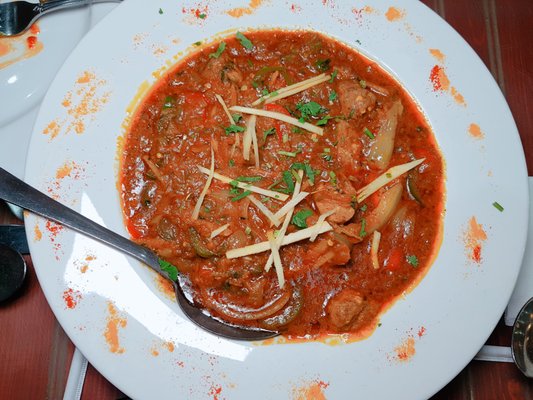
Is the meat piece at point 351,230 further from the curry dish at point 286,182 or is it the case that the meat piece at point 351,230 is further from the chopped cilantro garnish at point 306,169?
the chopped cilantro garnish at point 306,169

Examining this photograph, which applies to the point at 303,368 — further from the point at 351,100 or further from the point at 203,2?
the point at 203,2

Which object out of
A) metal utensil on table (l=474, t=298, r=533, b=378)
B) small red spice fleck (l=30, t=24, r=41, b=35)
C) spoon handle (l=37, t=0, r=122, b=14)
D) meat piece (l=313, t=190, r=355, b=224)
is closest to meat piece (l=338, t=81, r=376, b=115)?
meat piece (l=313, t=190, r=355, b=224)

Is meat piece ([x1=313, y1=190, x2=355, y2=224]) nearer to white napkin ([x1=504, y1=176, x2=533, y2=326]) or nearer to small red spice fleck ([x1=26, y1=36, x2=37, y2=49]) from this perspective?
white napkin ([x1=504, y1=176, x2=533, y2=326])

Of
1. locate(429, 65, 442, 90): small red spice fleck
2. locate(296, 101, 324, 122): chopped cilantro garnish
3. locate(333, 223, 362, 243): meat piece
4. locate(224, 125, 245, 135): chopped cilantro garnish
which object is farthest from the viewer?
locate(429, 65, 442, 90): small red spice fleck

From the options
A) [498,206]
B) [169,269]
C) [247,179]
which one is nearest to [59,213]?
[169,269]

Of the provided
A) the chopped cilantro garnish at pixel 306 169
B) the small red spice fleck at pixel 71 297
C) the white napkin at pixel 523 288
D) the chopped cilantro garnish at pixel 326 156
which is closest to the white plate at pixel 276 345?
the small red spice fleck at pixel 71 297

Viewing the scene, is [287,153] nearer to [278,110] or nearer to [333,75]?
[278,110]

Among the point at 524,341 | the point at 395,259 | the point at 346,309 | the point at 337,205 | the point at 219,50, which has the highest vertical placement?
the point at 219,50
